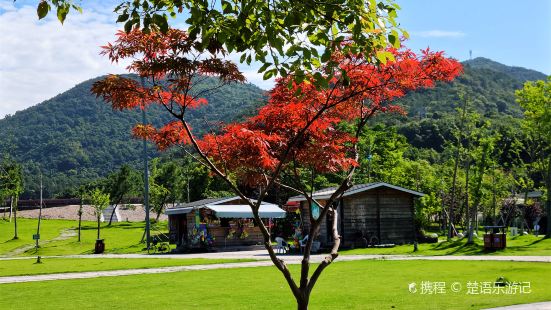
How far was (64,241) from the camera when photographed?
48.2m

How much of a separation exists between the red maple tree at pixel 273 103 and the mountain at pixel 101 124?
76.3 meters

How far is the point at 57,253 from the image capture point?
38.5 meters

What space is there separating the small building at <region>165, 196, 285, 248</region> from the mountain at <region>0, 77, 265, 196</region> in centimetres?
9176

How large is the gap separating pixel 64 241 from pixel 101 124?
132 metres

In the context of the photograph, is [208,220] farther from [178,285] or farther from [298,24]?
[298,24]

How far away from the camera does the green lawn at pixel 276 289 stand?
1004 cm

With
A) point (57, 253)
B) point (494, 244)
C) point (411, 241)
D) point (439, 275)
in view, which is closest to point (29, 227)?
point (57, 253)

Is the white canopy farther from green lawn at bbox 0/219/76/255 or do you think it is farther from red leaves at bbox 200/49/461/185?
red leaves at bbox 200/49/461/185

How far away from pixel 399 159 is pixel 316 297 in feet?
108

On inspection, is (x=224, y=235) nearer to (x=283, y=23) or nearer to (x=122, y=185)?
(x=283, y=23)

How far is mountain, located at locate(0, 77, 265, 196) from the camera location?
477 ft

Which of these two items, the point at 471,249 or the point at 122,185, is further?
the point at 122,185

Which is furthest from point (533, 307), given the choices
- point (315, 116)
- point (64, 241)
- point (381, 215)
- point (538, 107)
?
point (64, 241)

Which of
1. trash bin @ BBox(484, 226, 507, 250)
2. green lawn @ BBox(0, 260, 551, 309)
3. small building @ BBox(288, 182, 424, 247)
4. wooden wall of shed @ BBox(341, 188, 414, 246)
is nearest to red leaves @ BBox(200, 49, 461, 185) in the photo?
green lawn @ BBox(0, 260, 551, 309)
